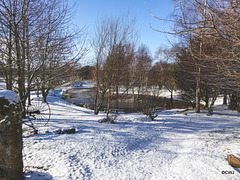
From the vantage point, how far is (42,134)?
495cm

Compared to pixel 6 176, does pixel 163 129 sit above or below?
below

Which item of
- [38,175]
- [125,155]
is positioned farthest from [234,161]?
[38,175]

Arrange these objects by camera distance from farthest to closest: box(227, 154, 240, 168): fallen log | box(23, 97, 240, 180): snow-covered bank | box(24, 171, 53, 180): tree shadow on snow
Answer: box(227, 154, 240, 168): fallen log → box(23, 97, 240, 180): snow-covered bank → box(24, 171, 53, 180): tree shadow on snow

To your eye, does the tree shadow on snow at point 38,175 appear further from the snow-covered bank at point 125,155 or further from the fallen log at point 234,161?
the fallen log at point 234,161

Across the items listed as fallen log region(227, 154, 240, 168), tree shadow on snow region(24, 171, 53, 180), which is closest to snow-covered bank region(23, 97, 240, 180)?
tree shadow on snow region(24, 171, 53, 180)

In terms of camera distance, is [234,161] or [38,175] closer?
[38,175]

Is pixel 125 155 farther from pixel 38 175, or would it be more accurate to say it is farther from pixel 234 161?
pixel 234 161

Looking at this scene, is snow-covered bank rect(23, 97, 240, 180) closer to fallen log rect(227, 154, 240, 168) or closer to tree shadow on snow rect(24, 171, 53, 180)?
tree shadow on snow rect(24, 171, 53, 180)

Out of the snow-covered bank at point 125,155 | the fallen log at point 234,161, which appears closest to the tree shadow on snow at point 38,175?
the snow-covered bank at point 125,155

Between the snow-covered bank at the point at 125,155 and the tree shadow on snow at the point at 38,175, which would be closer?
the tree shadow on snow at the point at 38,175

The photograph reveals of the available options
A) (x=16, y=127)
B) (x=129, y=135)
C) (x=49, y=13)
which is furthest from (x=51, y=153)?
(x=49, y=13)

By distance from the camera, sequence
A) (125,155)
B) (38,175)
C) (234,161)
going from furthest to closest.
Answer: (125,155) → (234,161) → (38,175)

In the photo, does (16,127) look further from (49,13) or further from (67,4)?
(67,4)

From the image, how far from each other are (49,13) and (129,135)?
5.08 meters
